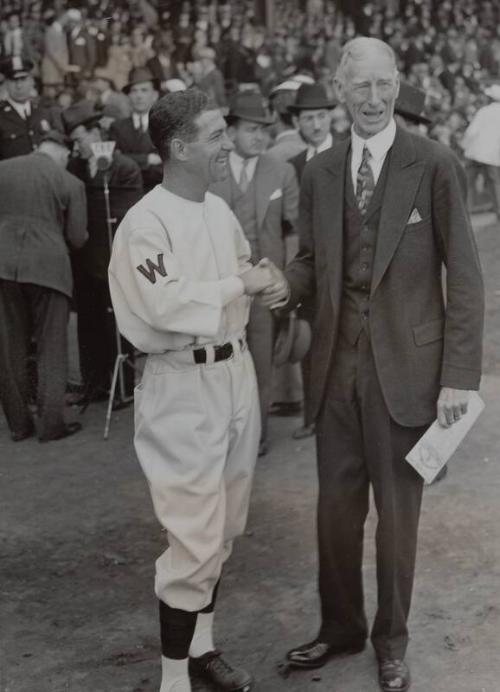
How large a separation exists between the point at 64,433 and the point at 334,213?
3.98m

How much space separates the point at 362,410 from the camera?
385 cm

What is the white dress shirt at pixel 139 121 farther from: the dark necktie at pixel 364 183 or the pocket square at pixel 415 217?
the pocket square at pixel 415 217

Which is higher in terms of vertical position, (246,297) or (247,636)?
(246,297)

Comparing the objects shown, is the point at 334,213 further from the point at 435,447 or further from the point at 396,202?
the point at 435,447

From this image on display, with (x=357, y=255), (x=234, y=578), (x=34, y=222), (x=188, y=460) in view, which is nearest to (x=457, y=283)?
(x=357, y=255)

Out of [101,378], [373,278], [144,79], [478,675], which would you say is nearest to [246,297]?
[373,278]

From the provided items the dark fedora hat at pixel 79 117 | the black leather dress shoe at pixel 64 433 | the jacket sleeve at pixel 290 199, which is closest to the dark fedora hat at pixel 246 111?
the jacket sleeve at pixel 290 199

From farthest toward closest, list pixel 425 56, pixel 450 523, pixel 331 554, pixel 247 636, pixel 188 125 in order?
pixel 425 56 < pixel 450 523 < pixel 247 636 < pixel 331 554 < pixel 188 125

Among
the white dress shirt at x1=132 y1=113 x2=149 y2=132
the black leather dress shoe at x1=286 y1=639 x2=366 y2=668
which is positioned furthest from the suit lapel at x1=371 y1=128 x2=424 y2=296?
the white dress shirt at x1=132 y1=113 x2=149 y2=132

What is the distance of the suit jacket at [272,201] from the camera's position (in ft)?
21.7

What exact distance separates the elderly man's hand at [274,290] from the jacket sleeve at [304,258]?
16 cm

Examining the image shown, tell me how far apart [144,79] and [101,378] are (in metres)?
3.18

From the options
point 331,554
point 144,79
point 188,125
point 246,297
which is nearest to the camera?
point 188,125

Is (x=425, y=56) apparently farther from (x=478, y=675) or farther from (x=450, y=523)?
(x=478, y=675)
